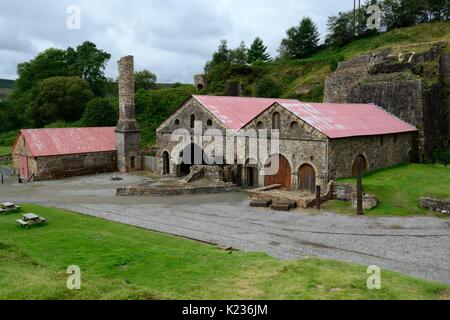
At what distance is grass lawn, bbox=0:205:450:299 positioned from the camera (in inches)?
395

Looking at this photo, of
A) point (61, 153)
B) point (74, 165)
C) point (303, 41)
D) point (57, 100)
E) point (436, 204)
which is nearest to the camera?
point (436, 204)

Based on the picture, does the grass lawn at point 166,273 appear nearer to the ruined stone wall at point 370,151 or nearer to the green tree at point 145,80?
the ruined stone wall at point 370,151

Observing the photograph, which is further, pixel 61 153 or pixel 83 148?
pixel 83 148

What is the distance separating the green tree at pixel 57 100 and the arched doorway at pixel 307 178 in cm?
4281

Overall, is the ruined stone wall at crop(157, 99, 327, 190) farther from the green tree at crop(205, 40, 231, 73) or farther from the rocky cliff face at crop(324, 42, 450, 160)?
the green tree at crop(205, 40, 231, 73)

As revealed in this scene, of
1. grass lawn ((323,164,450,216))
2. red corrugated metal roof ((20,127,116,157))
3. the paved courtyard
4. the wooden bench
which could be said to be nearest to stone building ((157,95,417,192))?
grass lawn ((323,164,450,216))

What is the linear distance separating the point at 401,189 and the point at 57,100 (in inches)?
1959

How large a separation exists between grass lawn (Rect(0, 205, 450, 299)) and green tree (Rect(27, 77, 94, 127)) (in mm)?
45724

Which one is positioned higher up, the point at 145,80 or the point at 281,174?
the point at 145,80

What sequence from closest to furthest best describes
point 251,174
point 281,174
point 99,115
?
point 281,174
point 251,174
point 99,115

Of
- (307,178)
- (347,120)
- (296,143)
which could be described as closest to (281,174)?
(307,178)

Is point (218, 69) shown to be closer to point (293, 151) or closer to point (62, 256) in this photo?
point (293, 151)

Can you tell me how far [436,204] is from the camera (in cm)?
2214

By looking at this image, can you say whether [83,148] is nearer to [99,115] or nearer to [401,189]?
[99,115]
